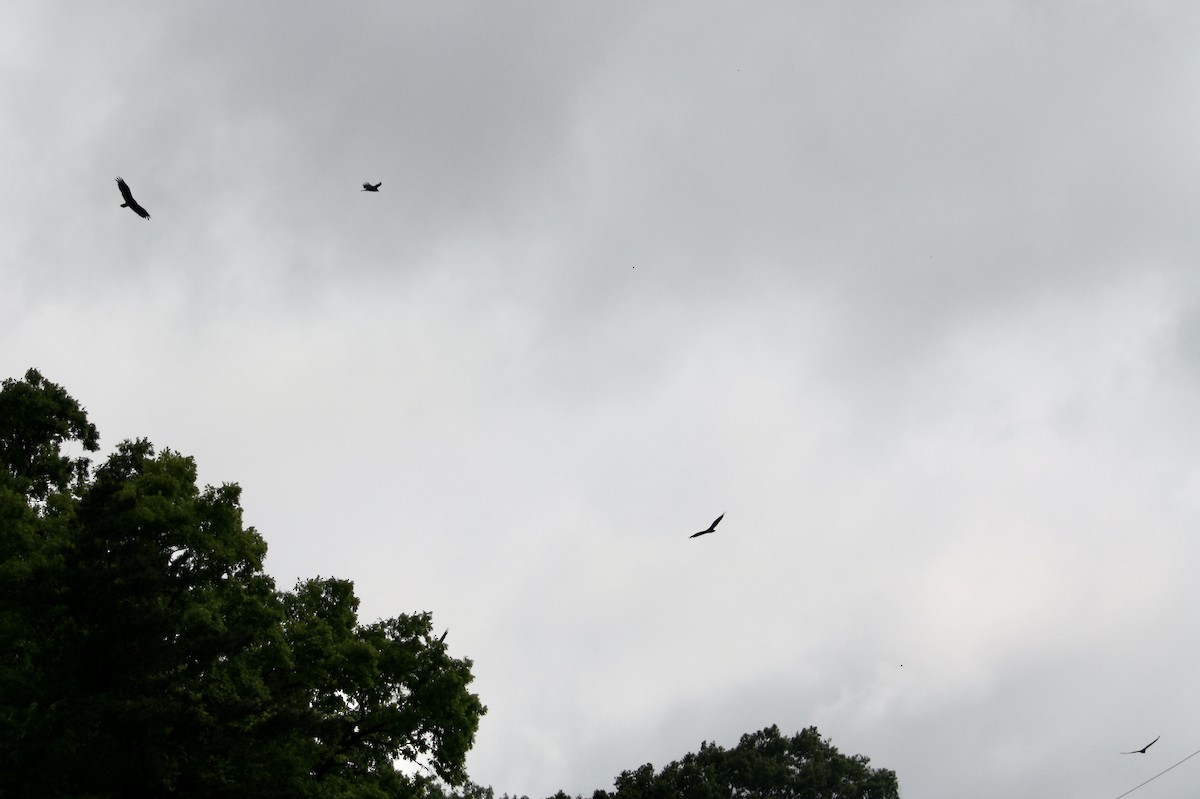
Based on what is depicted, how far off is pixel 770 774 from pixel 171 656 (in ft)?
209

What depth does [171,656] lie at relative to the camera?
26922 mm

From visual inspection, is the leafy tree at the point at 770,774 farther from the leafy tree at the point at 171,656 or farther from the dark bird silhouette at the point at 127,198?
the dark bird silhouette at the point at 127,198

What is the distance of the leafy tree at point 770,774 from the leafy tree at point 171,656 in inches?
1691

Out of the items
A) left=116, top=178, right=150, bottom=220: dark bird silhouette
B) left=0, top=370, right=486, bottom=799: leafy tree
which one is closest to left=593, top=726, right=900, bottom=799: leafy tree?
left=0, top=370, right=486, bottom=799: leafy tree

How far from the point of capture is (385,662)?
1425 inches

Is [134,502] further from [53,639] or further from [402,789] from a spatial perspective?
[402,789]

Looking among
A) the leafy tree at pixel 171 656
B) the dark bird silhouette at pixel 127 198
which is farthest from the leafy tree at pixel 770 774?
the dark bird silhouette at pixel 127 198

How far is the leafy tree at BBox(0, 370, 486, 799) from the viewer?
25.2 m

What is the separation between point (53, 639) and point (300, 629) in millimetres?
8511

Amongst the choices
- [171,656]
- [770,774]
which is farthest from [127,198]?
[770,774]

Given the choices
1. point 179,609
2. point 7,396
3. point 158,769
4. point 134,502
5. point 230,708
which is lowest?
point 158,769

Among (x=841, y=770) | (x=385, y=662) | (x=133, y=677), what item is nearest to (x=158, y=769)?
(x=133, y=677)

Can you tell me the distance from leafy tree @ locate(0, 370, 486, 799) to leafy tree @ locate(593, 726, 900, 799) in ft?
141

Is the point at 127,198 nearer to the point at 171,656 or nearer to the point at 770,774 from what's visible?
the point at 171,656
